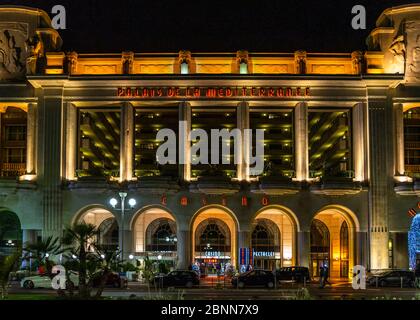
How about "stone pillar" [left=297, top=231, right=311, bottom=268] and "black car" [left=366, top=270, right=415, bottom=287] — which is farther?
"stone pillar" [left=297, top=231, right=311, bottom=268]

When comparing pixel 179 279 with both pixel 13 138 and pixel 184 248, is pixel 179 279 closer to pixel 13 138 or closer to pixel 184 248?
pixel 184 248

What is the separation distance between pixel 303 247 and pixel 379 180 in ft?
32.5

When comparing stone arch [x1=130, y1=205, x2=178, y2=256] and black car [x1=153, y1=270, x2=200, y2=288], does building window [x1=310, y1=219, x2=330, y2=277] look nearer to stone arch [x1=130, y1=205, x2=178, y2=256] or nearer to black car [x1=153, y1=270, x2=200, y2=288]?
stone arch [x1=130, y1=205, x2=178, y2=256]

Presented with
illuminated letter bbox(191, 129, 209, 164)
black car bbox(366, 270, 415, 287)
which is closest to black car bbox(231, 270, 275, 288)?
black car bbox(366, 270, 415, 287)

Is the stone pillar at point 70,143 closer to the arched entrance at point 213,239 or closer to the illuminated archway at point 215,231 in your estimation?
the illuminated archway at point 215,231

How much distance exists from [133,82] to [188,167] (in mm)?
10141

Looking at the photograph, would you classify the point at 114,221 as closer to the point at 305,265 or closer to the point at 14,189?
the point at 14,189

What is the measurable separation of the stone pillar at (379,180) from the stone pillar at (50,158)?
3038cm

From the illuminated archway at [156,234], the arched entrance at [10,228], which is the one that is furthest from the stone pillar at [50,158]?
the illuminated archway at [156,234]

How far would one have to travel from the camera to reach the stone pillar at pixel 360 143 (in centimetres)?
6731

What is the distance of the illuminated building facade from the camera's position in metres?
66.8

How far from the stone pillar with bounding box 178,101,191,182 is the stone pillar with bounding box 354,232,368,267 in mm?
17752

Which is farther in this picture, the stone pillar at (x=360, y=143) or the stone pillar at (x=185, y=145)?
the stone pillar at (x=185, y=145)
